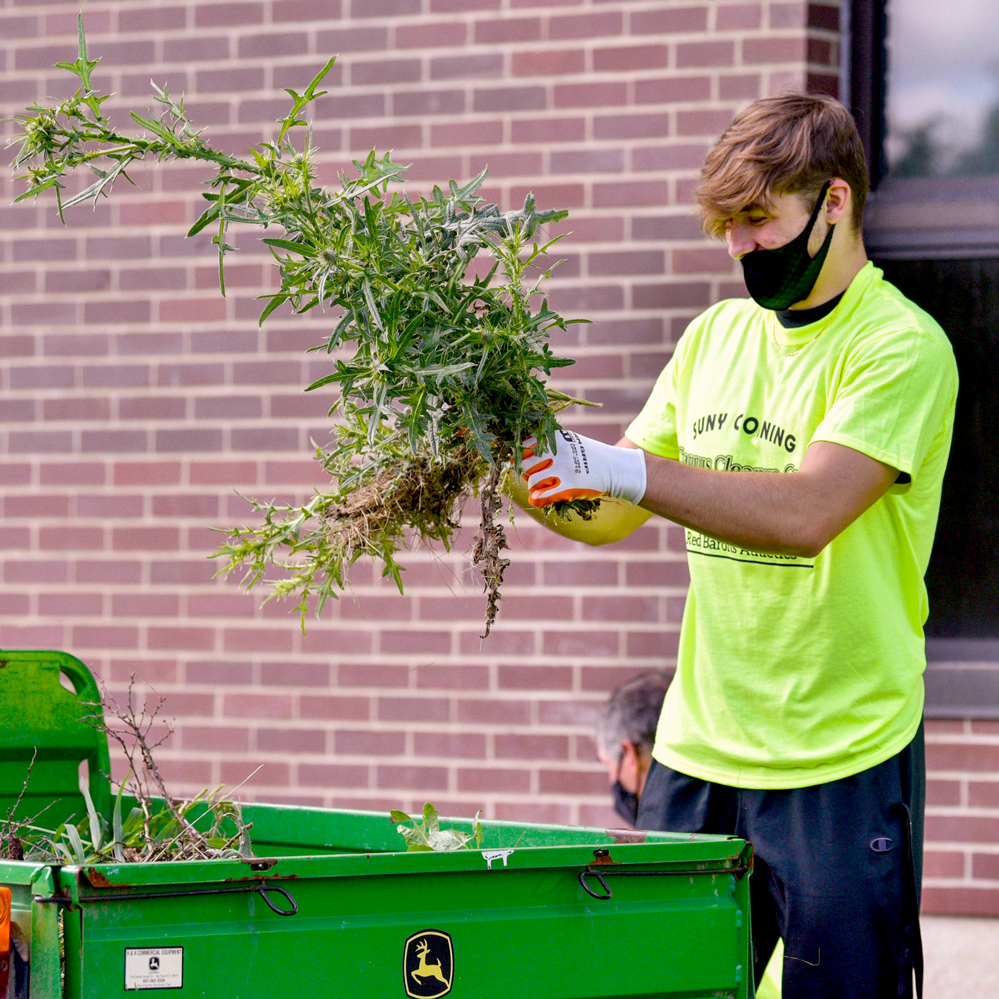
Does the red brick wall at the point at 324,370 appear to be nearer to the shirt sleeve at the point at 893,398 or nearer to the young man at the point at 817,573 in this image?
the young man at the point at 817,573

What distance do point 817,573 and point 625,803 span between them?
1.49 m

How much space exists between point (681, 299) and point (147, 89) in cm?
208

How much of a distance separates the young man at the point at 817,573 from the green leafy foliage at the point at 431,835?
528mm

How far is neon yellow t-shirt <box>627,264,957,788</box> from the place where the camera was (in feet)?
8.09

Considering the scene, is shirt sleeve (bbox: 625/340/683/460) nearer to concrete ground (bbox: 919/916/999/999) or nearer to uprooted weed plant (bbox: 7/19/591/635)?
uprooted weed plant (bbox: 7/19/591/635)

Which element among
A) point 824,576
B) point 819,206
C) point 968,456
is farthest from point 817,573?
point 968,456

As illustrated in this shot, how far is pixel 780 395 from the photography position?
103 inches

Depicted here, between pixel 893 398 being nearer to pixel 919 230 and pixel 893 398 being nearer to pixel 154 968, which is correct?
pixel 154 968

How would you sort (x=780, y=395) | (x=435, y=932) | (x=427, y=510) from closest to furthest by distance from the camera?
(x=435, y=932) < (x=427, y=510) < (x=780, y=395)

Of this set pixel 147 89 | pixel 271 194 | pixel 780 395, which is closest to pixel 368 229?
pixel 271 194

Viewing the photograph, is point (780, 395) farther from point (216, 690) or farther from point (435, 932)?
point (216, 690)

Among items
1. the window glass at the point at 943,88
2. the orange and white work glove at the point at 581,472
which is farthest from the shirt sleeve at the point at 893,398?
the window glass at the point at 943,88

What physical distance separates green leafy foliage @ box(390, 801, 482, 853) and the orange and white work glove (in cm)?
66

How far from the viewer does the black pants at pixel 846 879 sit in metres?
2.47
